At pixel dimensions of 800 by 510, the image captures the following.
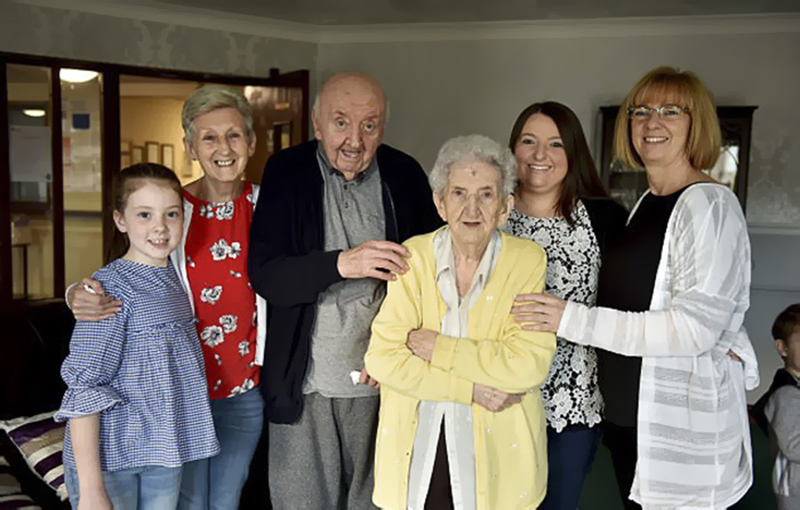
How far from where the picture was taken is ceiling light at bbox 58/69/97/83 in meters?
4.99

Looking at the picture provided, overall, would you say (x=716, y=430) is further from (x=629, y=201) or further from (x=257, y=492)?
(x=629, y=201)

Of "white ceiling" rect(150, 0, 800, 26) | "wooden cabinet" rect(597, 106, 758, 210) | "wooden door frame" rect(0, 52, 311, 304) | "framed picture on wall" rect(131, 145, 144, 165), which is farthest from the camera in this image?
"framed picture on wall" rect(131, 145, 144, 165)

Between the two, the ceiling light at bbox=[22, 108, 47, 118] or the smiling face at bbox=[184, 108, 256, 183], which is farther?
the ceiling light at bbox=[22, 108, 47, 118]

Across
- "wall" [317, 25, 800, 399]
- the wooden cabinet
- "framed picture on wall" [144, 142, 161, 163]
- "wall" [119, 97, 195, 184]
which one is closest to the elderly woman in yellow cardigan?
the wooden cabinet

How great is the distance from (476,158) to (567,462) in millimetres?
863

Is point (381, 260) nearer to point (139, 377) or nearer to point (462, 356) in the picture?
point (462, 356)

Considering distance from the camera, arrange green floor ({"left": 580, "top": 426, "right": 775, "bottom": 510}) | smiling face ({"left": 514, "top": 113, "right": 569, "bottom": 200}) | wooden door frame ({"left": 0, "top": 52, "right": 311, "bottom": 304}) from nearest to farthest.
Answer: smiling face ({"left": 514, "top": 113, "right": 569, "bottom": 200}) → green floor ({"left": 580, "top": 426, "right": 775, "bottom": 510}) → wooden door frame ({"left": 0, "top": 52, "right": 311, "bottom": 304})

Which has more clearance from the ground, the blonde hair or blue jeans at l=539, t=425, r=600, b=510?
the blonde hair

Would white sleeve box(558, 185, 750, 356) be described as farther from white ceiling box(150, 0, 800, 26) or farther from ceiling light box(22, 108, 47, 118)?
ceiling light box(22, 108, 47, 118)

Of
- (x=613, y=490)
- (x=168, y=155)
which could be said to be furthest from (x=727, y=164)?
(x=168, y=155)

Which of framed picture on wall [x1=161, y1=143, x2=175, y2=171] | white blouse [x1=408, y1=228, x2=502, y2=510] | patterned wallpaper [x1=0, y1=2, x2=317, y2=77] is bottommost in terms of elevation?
white blouse [x1=408, y1=228, x2=502, y2=510]

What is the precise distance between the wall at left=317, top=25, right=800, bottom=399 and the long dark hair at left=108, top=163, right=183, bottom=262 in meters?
4.55

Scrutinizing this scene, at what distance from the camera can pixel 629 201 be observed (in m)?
5.57

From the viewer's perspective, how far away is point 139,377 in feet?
5.93
